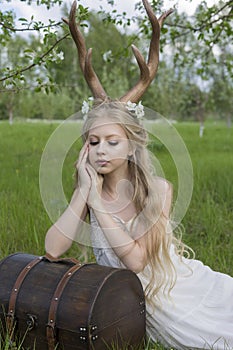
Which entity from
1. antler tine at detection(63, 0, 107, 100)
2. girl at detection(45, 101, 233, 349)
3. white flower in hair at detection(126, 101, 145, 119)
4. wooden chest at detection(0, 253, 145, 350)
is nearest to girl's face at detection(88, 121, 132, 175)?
girl at detection(45, 101, 233, 349)

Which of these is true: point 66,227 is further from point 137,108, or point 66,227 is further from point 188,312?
point 188,312

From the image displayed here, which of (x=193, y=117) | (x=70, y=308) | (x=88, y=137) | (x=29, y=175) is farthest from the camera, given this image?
(x=193, y=117)

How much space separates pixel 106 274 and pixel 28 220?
219 cm

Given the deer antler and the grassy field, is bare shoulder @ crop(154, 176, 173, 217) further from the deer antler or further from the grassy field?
the deer antler

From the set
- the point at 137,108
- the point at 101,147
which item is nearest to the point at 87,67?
the point at 137,108

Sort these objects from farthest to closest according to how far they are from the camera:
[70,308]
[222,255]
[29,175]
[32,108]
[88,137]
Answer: [32,108] < [29,175] < [222,255] < [88,137] < [70,308]

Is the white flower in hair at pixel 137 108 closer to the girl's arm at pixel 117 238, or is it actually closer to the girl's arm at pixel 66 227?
the girl's arm at pixel 117 238

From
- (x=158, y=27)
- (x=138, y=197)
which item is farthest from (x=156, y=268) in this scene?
(x=158, y=27)

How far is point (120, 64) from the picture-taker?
28219 millimetres

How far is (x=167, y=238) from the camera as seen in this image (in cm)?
267

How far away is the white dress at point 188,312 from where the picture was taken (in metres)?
2.63

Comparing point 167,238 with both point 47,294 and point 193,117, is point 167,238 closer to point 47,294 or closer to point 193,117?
point 47,294

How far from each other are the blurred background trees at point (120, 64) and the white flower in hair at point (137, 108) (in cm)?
80

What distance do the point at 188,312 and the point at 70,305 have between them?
70 cm
